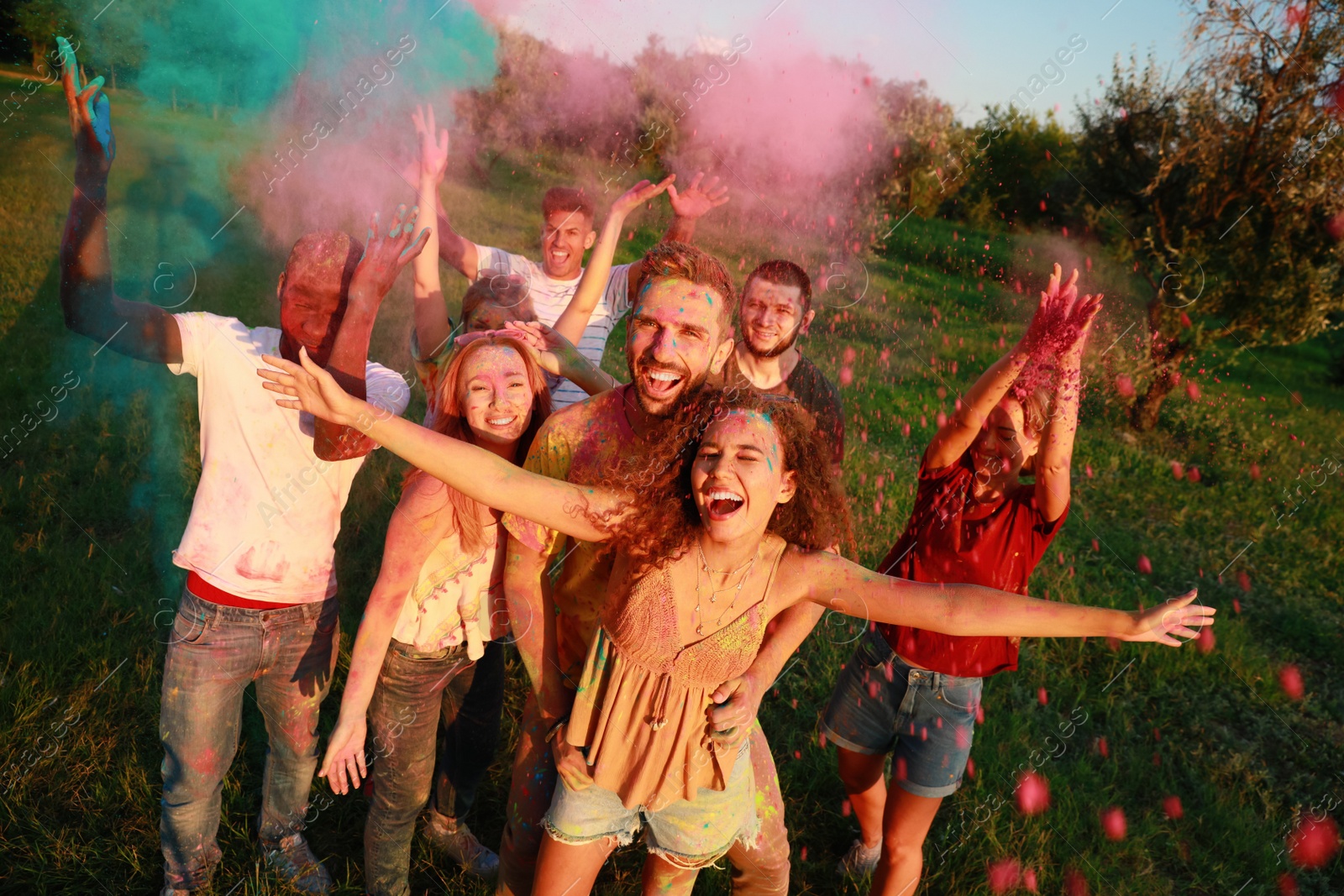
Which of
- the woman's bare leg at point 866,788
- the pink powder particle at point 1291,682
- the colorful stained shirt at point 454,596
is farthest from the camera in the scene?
the pink powder particle at point 1291,682

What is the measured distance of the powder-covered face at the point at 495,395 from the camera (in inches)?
108

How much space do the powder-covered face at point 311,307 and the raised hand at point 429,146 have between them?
3.17ft

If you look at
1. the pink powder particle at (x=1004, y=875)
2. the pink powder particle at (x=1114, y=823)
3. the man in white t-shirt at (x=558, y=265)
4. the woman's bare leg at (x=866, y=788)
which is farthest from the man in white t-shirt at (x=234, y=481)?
the pink powder particle at (x=1114, y=823)

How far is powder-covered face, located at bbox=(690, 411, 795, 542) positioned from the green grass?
2114 mm

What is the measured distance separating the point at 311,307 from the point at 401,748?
1.63 metres

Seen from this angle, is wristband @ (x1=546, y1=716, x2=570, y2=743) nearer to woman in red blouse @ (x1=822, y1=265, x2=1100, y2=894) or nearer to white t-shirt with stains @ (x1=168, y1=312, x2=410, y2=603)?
white t-shirt with stains @ (x1=168, y1=312, x2=410, y2=603)

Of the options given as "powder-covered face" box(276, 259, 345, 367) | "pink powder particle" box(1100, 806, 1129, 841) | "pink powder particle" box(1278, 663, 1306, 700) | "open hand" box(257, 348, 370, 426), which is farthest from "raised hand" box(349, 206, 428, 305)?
"pink powder particle" box(1278, 663, 1306, 700)

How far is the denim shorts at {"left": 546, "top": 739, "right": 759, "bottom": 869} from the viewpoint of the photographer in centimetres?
240

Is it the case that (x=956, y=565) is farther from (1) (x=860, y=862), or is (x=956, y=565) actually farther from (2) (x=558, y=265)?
(2) (x=558, y=265)

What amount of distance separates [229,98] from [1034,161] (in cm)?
612

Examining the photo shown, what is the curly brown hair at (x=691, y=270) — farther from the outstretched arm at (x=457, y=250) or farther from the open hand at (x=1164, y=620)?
the outstretched arm at (x=457, y=250)

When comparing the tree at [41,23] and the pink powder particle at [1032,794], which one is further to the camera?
the pink powder particle at [1032,794]

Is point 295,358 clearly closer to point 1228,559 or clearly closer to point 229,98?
point 229,98

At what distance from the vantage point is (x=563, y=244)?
4582 mm
